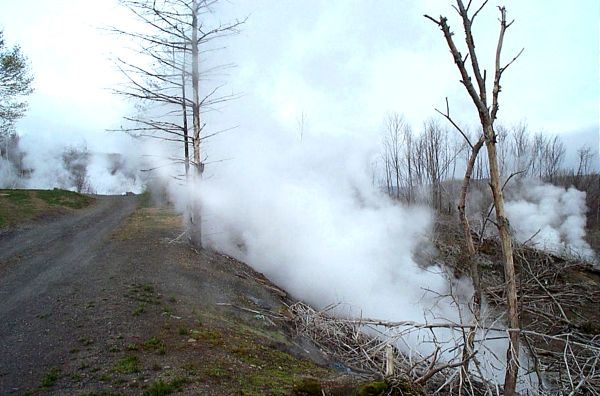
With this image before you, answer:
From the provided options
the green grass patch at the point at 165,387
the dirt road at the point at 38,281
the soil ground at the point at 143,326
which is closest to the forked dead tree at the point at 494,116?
the soil ground at the point at 143,326

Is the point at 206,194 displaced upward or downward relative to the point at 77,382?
upward

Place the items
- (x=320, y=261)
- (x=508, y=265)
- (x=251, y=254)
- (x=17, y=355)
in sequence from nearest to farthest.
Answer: (x=508, y=265) → (x=17, y=355) → (x=320, y=261) → (x=251, y=254)

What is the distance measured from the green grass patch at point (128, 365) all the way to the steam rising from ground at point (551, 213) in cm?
2086

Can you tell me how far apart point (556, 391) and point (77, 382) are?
3.96 m

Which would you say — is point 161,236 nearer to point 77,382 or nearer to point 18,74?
point 77,382

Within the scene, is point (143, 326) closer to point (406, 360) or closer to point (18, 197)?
point (406, 360)

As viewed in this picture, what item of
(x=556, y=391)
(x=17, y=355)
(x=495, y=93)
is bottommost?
(x=17, y=355)

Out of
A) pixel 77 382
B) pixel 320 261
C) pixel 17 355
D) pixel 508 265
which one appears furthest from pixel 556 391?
pixel 320 261

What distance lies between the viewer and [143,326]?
520 centimetres

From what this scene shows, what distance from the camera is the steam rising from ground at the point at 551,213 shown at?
899 inches

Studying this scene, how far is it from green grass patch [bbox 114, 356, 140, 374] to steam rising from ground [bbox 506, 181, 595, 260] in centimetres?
2086

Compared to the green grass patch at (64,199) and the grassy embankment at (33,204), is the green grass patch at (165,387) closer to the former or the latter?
the grassy embankment at (33,204)

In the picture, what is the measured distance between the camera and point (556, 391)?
10.2ft

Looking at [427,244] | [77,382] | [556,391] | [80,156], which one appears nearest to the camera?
[556,391]
